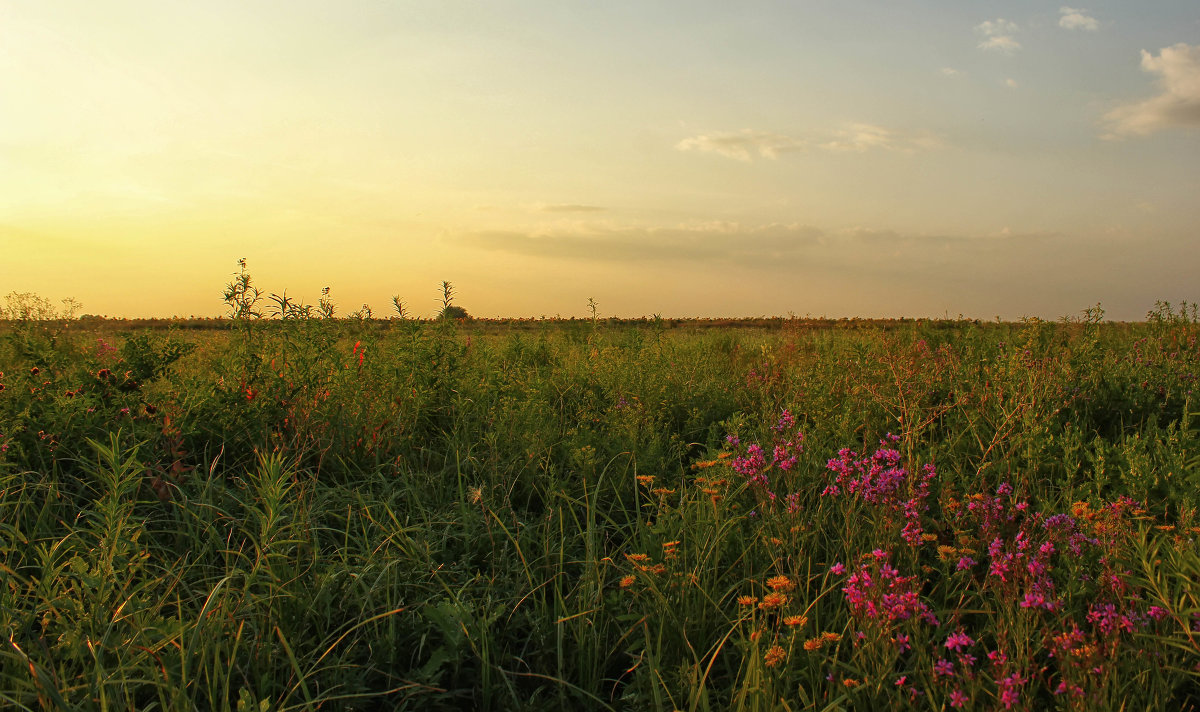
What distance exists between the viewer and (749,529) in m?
3.36

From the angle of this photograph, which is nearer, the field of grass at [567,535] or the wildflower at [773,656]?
the wildflower at [773,656]

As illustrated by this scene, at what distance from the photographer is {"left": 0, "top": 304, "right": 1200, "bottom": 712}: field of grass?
7.18 feet

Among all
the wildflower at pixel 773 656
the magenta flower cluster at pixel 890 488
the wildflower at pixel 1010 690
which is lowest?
the wildflower at pixel 773 656

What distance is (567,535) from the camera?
3.47 metres

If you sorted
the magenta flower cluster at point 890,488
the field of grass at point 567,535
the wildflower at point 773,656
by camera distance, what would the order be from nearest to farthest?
the wildflower at point 773,656
the field of grass at point 567,535
the magenta flower cluster at point 890,488

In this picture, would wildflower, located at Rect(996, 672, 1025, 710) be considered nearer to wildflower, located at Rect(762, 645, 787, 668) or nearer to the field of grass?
the field of grass

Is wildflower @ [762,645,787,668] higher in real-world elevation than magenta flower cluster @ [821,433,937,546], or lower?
lower

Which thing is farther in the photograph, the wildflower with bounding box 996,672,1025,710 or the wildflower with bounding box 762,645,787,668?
the wildflower with bounding box 762,645,787,668

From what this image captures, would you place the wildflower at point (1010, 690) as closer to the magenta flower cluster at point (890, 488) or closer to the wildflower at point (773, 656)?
the wildflower at point (773, 656)

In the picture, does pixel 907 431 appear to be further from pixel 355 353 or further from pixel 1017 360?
pixel 355 353

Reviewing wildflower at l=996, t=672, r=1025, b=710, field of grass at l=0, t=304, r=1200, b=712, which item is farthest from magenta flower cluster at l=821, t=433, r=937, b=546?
wildflower at l=996, t=672, r=1025, b=710

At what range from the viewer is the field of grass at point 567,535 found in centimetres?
219

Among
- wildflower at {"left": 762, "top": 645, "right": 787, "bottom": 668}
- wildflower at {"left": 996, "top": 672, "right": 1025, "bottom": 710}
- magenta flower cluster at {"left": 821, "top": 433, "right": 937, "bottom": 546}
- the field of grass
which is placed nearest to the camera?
wildflower at {"left": 996, "top": 672, "right": 1025, "bottom": 710}

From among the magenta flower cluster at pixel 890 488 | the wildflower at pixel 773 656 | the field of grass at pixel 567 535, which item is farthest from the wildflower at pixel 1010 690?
the magenta flower cluster at pixel 890 488
